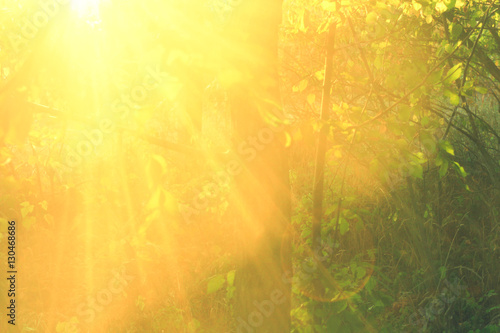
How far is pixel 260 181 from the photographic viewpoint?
8.40ft

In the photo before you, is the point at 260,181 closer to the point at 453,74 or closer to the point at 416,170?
the point at 416,170

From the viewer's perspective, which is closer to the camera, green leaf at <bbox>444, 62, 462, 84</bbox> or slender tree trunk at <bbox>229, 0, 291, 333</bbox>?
green leaf at <bbox>444, 62, 462, 84</bbox>

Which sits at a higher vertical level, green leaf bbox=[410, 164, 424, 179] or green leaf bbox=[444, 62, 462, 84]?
green leaf bbox=[444, 62, 462, 84]

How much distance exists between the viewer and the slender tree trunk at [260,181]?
2.45m

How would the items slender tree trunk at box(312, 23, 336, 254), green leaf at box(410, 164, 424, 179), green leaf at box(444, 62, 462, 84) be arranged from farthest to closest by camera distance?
1. slender tree trunk at box(312, 23, 336, 254)
2. green leaf at box(410, 164, 424, 179)
3. green leaf at box(444, 62, 462, 84)

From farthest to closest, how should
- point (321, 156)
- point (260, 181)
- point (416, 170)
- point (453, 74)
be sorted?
point (321, 156)
point (260, 181)
point (416, 170)
point (453, 74)

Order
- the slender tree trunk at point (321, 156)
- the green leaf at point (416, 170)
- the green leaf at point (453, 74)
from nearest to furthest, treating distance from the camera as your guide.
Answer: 1. the green leaf at point (453, 74)
2. the green leaf at point (416, 170)
3. the slender tree trunk at point (321, 156)

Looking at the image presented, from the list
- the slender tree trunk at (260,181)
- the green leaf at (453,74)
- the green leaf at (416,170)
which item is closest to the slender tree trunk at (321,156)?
the slender tree trunk at (260,181)

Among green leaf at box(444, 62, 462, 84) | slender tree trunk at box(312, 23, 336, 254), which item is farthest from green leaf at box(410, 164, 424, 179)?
slender tree trunk at box(312, 23, 336, 254)

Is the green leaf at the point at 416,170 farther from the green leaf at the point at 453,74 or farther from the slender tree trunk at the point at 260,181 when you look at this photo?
the slender tree trunk at the point at 260,181

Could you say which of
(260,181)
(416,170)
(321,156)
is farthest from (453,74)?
(260,181)

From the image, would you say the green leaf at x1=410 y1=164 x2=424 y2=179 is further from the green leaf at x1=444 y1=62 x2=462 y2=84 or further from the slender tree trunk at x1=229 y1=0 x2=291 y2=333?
the slender tree trunk at x1=229 y1=0 x2=291 y2=333

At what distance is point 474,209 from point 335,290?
9.84 feet

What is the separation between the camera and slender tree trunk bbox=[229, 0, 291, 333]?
2451 mm
